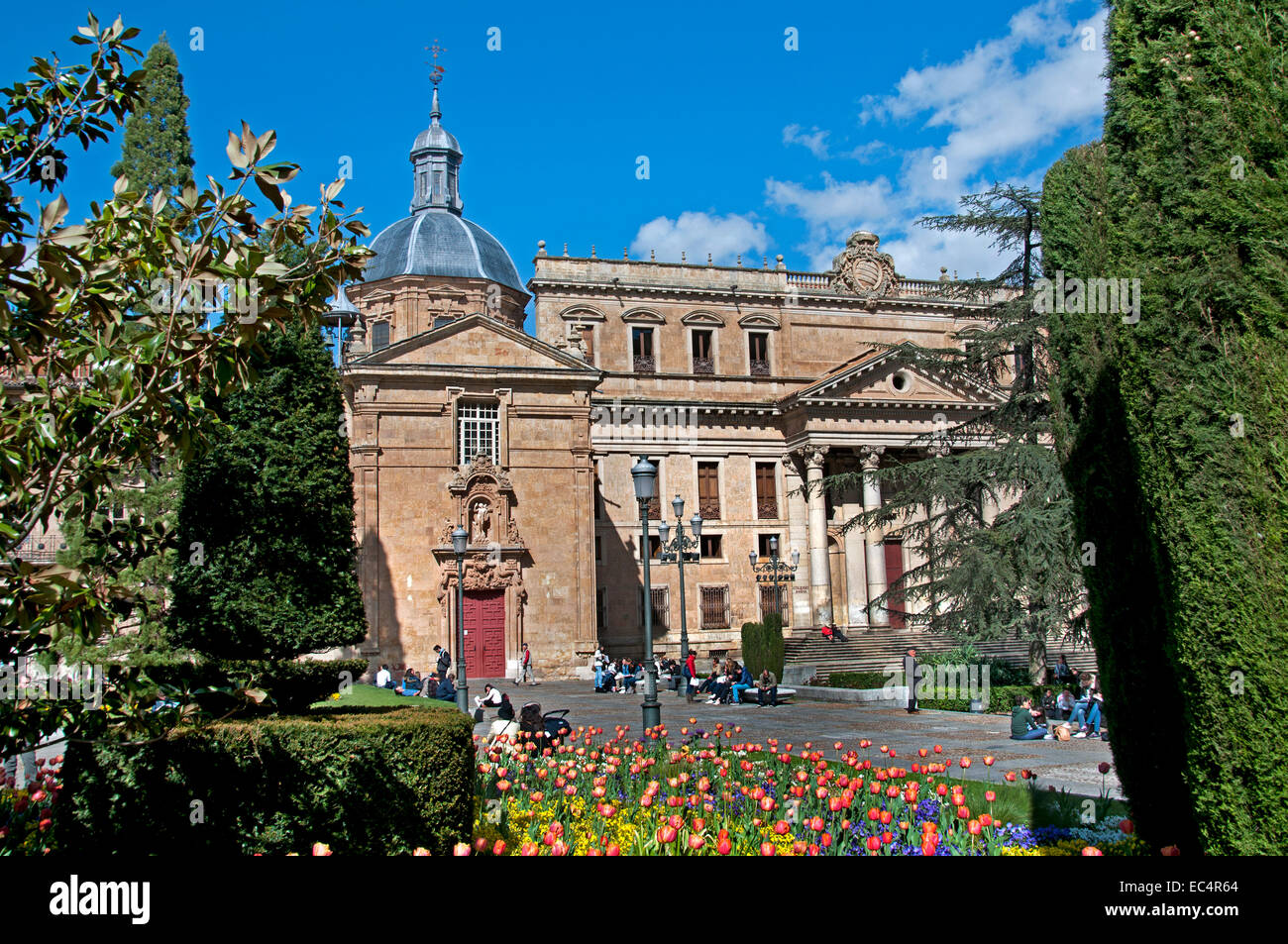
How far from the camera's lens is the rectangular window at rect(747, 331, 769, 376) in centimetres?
4459

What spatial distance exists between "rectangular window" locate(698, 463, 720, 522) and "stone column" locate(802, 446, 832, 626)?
4006mm

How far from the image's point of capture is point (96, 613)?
4.52 m

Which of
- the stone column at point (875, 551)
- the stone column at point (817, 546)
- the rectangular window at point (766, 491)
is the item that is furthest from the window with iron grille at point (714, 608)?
the stone column at point (875, 551)

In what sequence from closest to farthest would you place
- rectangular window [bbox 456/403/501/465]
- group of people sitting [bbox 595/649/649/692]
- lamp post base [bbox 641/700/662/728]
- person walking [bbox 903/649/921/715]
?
lamp post base [bbox 641/700/662/728] → person walking [bbox 903/649/921/715] → group of people sitting [bbox 595/649/649/692] → rectangular window [bbox 456/403/501/465]

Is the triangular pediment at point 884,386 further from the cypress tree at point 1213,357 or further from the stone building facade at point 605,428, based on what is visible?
the cypress tree at point 1213,357

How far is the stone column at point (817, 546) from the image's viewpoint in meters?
40.2

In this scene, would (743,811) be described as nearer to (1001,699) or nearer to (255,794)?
(255,794)

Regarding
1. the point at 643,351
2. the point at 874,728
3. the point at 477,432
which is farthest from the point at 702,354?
the point at 874,728

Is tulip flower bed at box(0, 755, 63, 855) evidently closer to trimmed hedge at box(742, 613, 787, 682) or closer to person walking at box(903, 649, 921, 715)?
person walking at box(903, 649, 921, 715)

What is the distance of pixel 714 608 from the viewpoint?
4088 cm

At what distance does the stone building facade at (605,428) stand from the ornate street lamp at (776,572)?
14.4 inches

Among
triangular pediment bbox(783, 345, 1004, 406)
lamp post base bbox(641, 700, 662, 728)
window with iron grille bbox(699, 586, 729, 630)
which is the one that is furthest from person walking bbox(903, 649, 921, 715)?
triangular pediment bbox(783, 345, 1004, 406)

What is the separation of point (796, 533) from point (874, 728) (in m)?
23.5
